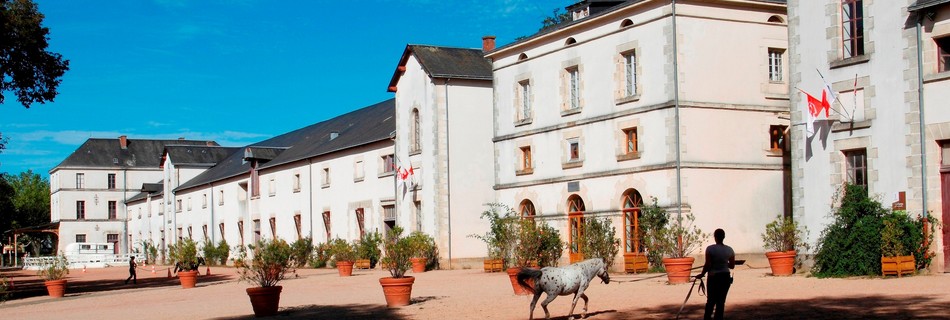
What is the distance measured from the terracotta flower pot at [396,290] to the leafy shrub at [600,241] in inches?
385

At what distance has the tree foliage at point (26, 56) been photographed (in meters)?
27.1

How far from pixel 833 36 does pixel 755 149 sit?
5965 millimetres

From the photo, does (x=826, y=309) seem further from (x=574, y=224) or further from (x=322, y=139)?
(x=322, y=139)

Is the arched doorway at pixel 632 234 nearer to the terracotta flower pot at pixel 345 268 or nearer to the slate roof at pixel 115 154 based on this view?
the terracotta flower pot at pixel 345 268

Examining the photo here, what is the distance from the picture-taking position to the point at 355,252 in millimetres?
40406

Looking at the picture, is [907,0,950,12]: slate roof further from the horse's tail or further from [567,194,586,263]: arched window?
[567,194,586,263]: arched window

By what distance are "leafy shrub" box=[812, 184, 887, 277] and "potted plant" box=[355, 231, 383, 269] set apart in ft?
69.4

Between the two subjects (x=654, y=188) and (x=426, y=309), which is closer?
(x=426, y=309)

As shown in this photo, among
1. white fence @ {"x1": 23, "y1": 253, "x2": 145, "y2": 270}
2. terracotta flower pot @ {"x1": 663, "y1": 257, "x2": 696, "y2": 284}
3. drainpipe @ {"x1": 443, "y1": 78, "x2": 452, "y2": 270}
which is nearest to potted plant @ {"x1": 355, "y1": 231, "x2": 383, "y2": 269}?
drainpipe @ {"x1": 443, "y1": 78, "x2": 452, "y2": 270}

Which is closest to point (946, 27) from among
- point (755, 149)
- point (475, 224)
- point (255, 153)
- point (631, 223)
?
point (755, 149)

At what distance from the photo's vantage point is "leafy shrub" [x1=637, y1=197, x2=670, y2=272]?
2623cm

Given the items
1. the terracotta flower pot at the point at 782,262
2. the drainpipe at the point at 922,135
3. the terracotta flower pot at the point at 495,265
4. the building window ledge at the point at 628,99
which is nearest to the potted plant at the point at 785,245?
the terracotta flower pot at the point at 782,262

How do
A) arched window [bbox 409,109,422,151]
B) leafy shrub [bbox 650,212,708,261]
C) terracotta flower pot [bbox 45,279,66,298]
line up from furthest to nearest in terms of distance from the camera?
arched window [bbox 409,109,422,151]
terracotta flower pot [bbox 45,279,66,298]
leafy shrub [bbox 650,212,708,261]

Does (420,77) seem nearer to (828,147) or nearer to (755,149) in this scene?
(755,149)
